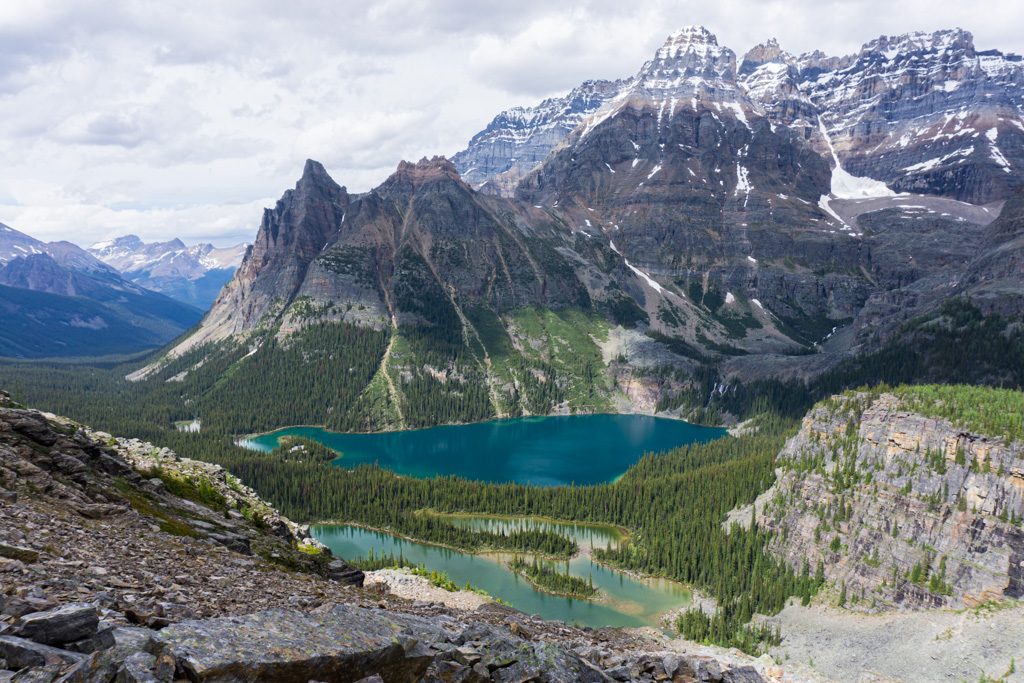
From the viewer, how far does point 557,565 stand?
104 metres

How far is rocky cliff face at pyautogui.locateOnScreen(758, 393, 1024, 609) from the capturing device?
75875mm

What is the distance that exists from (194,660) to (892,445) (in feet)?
335

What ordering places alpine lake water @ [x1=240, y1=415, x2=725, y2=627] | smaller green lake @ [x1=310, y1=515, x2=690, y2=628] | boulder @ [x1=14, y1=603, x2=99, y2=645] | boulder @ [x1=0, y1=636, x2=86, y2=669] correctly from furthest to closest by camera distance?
1. alpine lake water @ [x1=240, y1=415, x2=725, y2=627]
2. smaller green lake @ [x1=310, y1=515, x2=690, y2=628]
3. boulder @ [x1=14, y1=603, x2=99, y2=645]
4. boulder @ [x1=0, y1=636, x2=86, y2=669]

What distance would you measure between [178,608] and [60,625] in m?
5.89

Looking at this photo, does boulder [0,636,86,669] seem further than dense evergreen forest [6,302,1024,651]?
No

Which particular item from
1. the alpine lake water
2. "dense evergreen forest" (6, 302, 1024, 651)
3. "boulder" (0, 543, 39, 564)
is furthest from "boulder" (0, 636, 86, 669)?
"dense evergreen forest" (6, 302, 1024, 651)

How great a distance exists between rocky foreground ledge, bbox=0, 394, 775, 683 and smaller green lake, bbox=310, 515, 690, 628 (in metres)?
47.1

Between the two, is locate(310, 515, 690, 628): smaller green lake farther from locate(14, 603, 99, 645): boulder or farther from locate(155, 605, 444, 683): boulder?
locate(14, 603, 99, 645): boulder

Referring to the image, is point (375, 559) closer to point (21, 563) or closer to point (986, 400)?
point (21, 563)

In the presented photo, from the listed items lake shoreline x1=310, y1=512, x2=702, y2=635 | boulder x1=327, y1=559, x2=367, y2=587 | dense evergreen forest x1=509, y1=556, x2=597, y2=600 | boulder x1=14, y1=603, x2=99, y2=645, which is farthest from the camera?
dense evergreen forest x1=509, y1=556, x2=597, y2=600

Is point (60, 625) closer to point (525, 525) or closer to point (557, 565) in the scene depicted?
point (557, 565)

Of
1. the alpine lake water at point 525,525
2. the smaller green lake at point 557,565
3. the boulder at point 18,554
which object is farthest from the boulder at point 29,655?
the alpine lake water at point 525,525

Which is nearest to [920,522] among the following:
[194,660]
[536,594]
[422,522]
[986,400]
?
[986,400]

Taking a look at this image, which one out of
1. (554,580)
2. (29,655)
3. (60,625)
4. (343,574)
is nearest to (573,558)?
(554,580)
